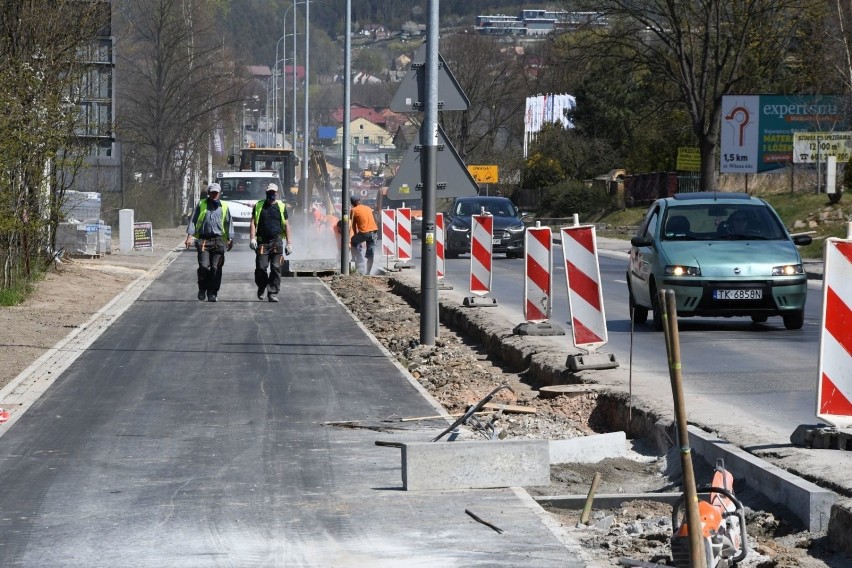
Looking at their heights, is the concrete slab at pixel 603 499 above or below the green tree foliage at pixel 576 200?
below

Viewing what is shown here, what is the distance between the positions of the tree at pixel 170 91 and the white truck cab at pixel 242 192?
12801 mm

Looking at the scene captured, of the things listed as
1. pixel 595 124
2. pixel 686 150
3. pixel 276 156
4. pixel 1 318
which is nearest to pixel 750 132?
pixel 686 150

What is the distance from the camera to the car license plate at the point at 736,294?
15.6 m

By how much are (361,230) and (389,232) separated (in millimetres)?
1359

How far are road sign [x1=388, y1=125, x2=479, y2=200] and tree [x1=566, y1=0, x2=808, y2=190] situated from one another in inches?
1258

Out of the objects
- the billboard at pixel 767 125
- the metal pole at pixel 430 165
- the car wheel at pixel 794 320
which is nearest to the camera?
the metal pole at pixel 430 165

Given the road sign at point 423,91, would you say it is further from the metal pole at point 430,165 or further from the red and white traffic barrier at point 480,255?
the red and white traffic barrier at point 480,255

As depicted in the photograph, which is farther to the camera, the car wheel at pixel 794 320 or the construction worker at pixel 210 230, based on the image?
the construction worker at pixel 210 230

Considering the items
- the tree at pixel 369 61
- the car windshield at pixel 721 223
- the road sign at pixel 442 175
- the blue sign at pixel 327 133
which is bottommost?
the car windshield at pixel 721 223

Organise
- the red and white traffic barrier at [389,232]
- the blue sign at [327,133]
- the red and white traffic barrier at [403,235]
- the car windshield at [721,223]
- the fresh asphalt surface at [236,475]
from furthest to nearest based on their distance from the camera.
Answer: the blue sign at [327,133]
the red and white traffic barrier at [389,232]
the red and white traffic barrier at [403,235]
the car windshield at [721,223]
the fresh asphalt surface at [236,475]

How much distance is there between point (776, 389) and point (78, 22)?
1750cm

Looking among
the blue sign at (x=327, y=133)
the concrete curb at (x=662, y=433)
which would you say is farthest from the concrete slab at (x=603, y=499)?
the blue sign at (x=327, y=133)

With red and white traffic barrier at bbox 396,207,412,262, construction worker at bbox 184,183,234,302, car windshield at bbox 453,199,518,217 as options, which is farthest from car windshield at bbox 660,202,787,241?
car windshield at bbox 453,199,518,217

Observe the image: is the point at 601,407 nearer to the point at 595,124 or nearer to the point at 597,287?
the point at 597,287
